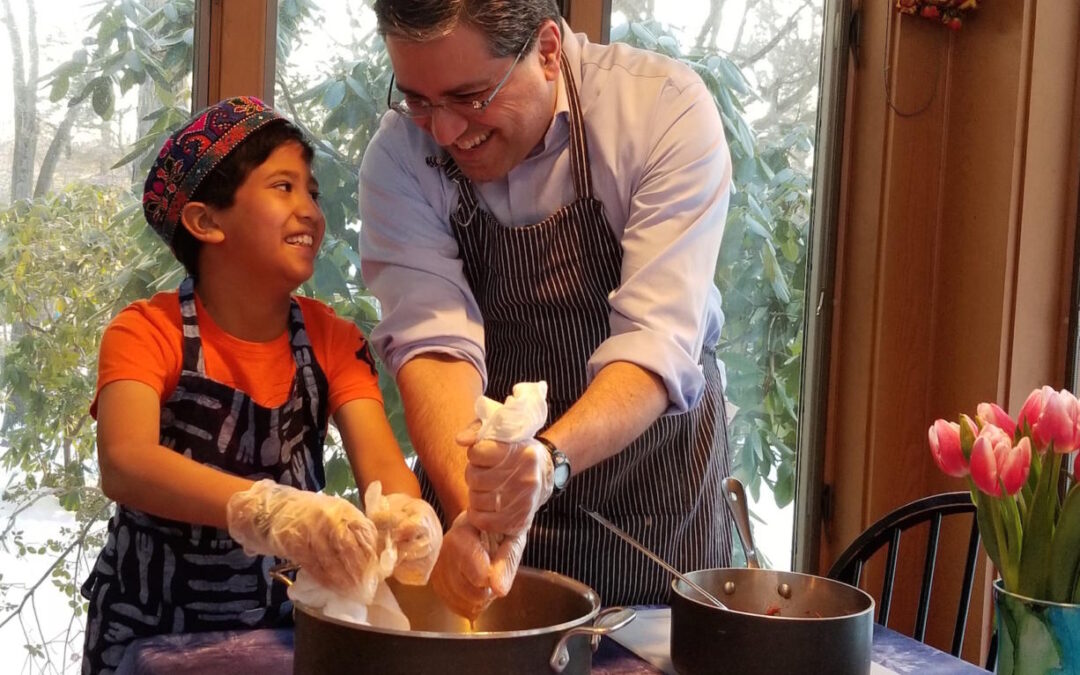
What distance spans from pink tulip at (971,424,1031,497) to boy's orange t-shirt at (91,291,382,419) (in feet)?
2.62

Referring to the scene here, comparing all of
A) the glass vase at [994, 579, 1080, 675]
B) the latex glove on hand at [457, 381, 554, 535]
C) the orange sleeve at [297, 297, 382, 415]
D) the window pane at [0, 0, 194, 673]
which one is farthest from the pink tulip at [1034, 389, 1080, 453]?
the window pane at [0, 0, 194, 673]

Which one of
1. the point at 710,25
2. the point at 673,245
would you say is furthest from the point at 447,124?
the point at 710,25

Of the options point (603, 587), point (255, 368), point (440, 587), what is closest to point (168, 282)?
point (255, 368)

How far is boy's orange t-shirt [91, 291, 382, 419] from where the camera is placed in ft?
4.45

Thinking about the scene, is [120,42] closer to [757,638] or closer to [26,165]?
[26,165]

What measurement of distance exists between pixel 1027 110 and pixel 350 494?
62.2 inches

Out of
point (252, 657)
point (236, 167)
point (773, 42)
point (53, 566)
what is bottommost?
point (53, 566)

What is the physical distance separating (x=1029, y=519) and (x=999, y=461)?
0.28 ft

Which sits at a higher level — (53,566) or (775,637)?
(775,637)

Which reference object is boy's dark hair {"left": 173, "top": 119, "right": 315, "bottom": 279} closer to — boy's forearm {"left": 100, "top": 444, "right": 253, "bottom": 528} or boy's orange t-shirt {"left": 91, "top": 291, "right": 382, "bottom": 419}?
boy's orange t-shirt {"left": 91, "top": 291, "right": 382, "bottom": 419}

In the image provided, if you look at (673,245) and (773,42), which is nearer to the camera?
(673,245)

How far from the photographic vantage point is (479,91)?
1401 mm

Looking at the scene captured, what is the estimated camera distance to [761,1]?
259 cm

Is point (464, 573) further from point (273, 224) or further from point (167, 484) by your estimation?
point (273, 224)
